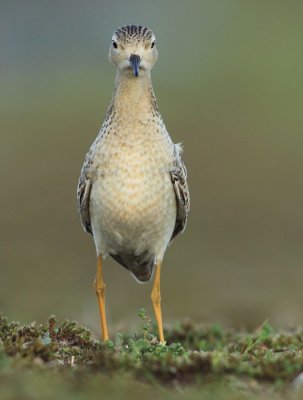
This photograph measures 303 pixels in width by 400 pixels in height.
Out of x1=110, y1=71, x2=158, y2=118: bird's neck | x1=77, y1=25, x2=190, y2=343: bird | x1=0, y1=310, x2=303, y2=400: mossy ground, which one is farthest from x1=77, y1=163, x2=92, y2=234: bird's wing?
x1=0, y1=310, x2=303, y2=400: mossy ground

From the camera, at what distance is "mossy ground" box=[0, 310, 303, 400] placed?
248 inches

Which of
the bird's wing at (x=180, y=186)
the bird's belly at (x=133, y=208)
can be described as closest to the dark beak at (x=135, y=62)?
the bird's belly at (x=133, y=208)

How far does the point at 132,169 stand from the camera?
9414mm

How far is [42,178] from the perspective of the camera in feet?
71.9

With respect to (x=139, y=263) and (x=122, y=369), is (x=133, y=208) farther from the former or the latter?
(x=122, y=369)

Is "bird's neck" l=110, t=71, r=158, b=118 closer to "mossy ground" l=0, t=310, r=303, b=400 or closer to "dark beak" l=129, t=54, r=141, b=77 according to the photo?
"dark beak" l=129, t=54, r=141, b=77

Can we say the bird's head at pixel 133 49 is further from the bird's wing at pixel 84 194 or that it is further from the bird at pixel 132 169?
the bird's wing at pixel 84 194

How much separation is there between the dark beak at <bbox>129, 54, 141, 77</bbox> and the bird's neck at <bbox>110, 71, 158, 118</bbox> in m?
0.22

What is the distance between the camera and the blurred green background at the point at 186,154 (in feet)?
49.5

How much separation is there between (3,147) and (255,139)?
630 cm

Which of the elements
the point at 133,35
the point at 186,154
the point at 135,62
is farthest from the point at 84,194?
the point at 186,154

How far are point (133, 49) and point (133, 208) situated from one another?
1463mm

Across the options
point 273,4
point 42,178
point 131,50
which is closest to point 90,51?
point 273,4

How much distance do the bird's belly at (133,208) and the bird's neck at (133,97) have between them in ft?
1.85
